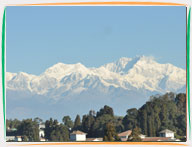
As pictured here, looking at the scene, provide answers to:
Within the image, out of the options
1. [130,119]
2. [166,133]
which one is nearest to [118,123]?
[130,119]

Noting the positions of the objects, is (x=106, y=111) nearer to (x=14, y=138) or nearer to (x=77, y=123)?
(x=77, y=123)

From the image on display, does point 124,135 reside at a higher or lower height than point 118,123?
lower

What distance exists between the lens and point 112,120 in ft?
119

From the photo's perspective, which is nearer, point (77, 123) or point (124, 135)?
point (124, 135)

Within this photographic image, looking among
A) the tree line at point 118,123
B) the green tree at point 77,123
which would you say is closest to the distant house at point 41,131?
the tree line at point 118,123

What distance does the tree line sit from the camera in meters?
33.6

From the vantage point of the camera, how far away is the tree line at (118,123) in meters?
33.6

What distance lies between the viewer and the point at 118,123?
3628 cm

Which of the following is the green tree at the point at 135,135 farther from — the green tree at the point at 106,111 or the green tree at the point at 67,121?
the green tree at the point at 67,121

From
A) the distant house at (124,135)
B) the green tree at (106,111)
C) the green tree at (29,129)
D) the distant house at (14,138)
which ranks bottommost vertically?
the distant house at (14,138)

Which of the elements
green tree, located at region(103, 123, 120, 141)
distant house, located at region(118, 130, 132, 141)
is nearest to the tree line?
green tree, located at region(103, 123, 120, 141)

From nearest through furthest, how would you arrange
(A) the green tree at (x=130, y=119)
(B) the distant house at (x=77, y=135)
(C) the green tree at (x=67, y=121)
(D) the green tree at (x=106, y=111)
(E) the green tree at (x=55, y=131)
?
(E) the green tree at (x=55, y=131), (B) the distant house at (x=77, y=135), (A) the green tree at (x=130, y=119), (C) the green tree at (x=67, y=121), (D) the green tree at (x=106, y=111)

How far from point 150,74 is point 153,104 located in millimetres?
8934

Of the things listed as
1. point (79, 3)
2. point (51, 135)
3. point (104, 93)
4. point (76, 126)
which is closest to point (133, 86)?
point (104, 93)
